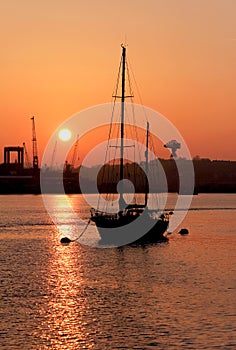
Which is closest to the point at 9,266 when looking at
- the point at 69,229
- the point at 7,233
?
the point at 7,233

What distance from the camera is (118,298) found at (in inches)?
2137

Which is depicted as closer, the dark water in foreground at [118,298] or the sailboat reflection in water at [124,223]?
the dark water in foreground at [118,298]

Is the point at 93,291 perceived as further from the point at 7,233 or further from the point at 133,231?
the point at 7,233

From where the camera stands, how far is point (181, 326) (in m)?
44.2

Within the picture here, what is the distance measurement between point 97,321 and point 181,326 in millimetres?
5660

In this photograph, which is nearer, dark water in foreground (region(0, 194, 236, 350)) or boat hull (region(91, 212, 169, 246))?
dark water in foreground (region(0, 194, 236, 350))

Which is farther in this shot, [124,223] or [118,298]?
[124,223]

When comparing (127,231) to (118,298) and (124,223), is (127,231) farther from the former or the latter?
(118,298)

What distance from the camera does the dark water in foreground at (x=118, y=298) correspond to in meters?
41.8

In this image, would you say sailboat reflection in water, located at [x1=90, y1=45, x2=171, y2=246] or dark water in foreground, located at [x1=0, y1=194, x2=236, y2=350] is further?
sailboat reflection in water, located at [x1=90, y1=45, x2=171, y2=246]

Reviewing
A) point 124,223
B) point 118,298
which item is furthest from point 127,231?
point 118,298

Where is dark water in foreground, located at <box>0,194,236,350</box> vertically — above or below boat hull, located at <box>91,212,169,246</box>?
below

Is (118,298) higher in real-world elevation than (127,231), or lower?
lower

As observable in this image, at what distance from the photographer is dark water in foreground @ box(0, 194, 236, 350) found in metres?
41.8
